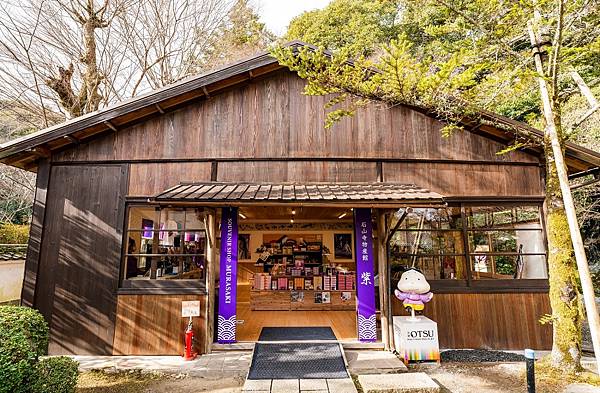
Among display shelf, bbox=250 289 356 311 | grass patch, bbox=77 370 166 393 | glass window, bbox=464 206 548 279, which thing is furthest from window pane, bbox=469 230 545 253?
grass patch, bbox=77 370 166 393

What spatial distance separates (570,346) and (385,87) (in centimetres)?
442

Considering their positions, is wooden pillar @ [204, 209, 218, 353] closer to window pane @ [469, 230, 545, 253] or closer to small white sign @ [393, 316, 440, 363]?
small white sign @ [393, 316, 440, 363]

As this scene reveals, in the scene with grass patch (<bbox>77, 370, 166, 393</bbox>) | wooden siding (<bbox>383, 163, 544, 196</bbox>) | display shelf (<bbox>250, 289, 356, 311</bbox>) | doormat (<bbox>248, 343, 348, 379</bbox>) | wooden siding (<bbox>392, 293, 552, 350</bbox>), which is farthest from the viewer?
display shelf (<bbox>250, 289, 356, 311</bbox>)

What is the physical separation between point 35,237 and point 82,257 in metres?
0.87

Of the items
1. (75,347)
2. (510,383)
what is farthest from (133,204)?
(510,383)

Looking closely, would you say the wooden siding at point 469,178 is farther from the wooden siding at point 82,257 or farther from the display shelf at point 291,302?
the wooden siding at point 82,257

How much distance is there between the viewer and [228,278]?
5531mm

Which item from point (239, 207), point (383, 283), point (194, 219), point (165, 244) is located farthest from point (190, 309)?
point (383, 283)

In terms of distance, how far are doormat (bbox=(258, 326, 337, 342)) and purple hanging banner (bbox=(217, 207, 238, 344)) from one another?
2.06 feet

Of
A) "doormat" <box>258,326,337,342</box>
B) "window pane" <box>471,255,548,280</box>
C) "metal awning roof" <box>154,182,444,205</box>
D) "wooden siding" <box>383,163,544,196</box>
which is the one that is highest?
"wooden siding" <box>383,163,544,196</box>

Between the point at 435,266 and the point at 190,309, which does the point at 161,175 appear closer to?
the point at 190,309

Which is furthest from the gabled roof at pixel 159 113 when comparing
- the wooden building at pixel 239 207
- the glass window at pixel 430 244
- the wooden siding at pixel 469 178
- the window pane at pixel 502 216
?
the glass window at pixel 430 244

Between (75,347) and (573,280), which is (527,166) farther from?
(75,347)

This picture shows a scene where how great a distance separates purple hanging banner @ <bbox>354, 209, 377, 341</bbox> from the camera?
5453 mm
